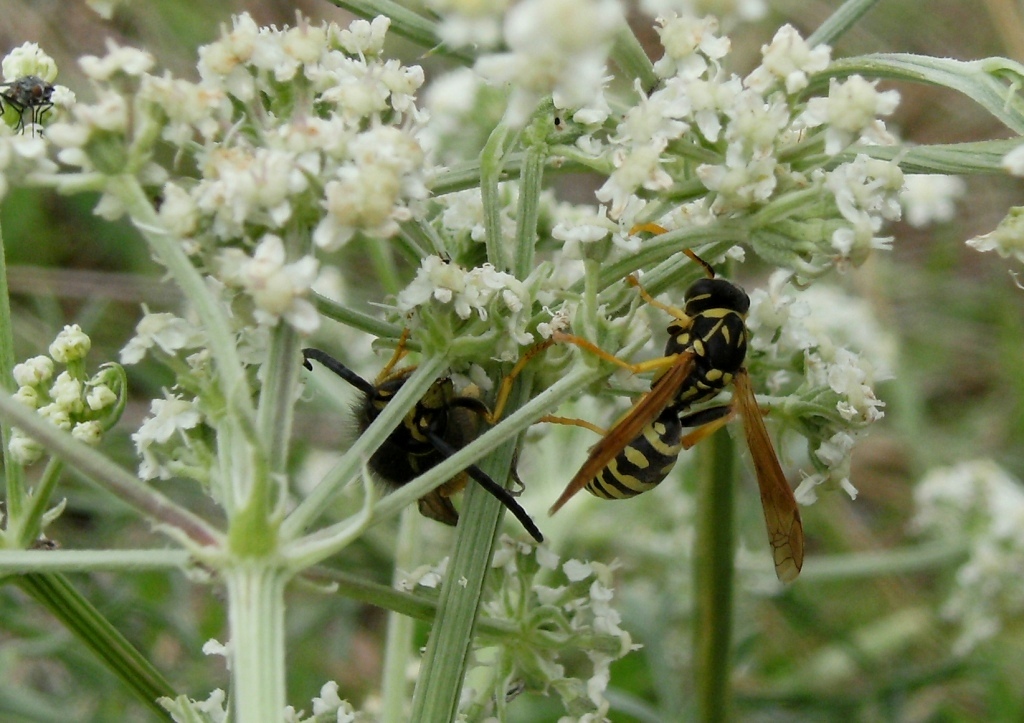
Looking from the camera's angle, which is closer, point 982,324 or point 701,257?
point 701,257

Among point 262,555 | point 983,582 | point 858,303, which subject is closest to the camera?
point 262,555

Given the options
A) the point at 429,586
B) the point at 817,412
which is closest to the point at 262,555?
the point at 429,586

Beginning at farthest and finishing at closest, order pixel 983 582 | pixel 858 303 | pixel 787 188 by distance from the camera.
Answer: pixel 858 303 → pixel 983 582 → pixel 787 188

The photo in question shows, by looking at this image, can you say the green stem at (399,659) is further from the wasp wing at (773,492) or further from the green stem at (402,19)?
the green stem at (402,19)

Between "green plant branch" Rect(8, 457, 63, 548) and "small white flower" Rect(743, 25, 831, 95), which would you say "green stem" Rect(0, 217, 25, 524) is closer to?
"green plant branch" Rect(8, 457, 63, 548)

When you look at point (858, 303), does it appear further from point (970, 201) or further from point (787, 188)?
point (787, 188)

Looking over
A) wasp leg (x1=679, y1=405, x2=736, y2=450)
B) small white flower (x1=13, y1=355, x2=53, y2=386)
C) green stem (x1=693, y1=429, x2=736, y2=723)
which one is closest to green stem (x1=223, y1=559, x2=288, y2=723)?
small white flower (x1=13, y1=355, x2=53, y2=386)
